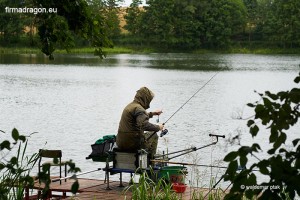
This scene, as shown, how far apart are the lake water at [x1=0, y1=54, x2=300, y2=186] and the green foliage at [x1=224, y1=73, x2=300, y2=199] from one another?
1829 millimetres

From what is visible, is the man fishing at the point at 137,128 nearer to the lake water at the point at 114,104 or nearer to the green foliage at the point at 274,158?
the lake water at the point at 114,104

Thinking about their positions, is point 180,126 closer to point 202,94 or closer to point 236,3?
point 202,94

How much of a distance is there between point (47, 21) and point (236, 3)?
331ft

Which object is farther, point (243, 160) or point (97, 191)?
point (97, 191)

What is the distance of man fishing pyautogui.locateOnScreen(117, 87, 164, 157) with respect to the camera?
7.18 metres

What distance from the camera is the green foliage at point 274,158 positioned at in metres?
2.45

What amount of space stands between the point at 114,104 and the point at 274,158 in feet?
81.1

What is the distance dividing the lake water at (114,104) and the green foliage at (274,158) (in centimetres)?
183

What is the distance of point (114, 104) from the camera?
27141mm

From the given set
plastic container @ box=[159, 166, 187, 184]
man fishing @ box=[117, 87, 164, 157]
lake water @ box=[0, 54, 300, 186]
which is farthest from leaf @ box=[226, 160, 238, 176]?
man fishing @ box=[117, 87, 164, 157]

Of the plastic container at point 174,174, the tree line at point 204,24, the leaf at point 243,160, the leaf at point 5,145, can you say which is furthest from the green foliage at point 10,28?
the leaf at point 243,160

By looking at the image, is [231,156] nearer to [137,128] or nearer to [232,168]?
[232,168]

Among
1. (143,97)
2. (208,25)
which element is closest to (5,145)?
(143,97)

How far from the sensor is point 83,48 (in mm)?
83875
